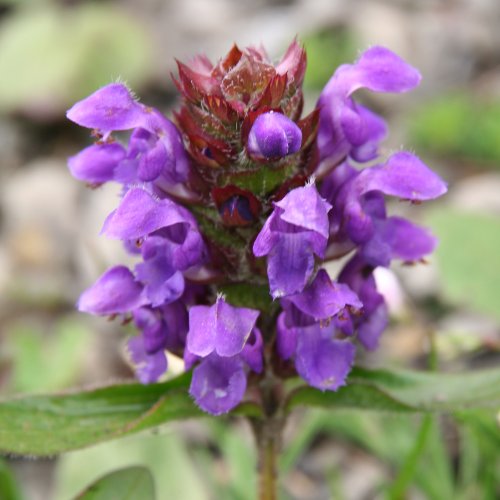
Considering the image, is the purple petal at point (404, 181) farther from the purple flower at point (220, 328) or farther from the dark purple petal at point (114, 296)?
the dark purple petal at point (114, 296)

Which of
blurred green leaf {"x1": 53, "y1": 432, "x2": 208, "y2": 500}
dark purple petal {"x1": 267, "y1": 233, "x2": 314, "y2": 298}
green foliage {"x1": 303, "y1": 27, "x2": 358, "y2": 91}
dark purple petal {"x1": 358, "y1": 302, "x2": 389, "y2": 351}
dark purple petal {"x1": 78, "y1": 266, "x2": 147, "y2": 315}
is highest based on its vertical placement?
dark purple petal {"x1": 267, "y1": 233, "x2": 314, "y2": 298}

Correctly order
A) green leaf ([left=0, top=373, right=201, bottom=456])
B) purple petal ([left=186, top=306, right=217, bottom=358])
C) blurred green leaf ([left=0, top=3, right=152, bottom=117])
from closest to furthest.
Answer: purple petal ([left=186, top=306, right=217, bottom=358]), green leaf ([left=0, top=373, right=201, bottom=456]), blurred green leaf ([left=0, top=3, right=152, bottom=117])

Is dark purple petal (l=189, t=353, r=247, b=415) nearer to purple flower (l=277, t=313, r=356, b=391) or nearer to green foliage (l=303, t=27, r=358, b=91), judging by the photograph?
purple flower (l=277, t=313, r=356, b=391)

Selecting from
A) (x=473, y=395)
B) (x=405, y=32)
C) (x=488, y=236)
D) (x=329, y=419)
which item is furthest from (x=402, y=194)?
(x=405, y=32)

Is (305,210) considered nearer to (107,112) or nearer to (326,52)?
(107,112)

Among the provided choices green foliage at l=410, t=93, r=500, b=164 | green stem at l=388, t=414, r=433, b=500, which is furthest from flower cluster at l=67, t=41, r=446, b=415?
green foliage at l=410, t=93, r=500, b=164

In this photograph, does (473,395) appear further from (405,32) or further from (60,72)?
(405,32)
